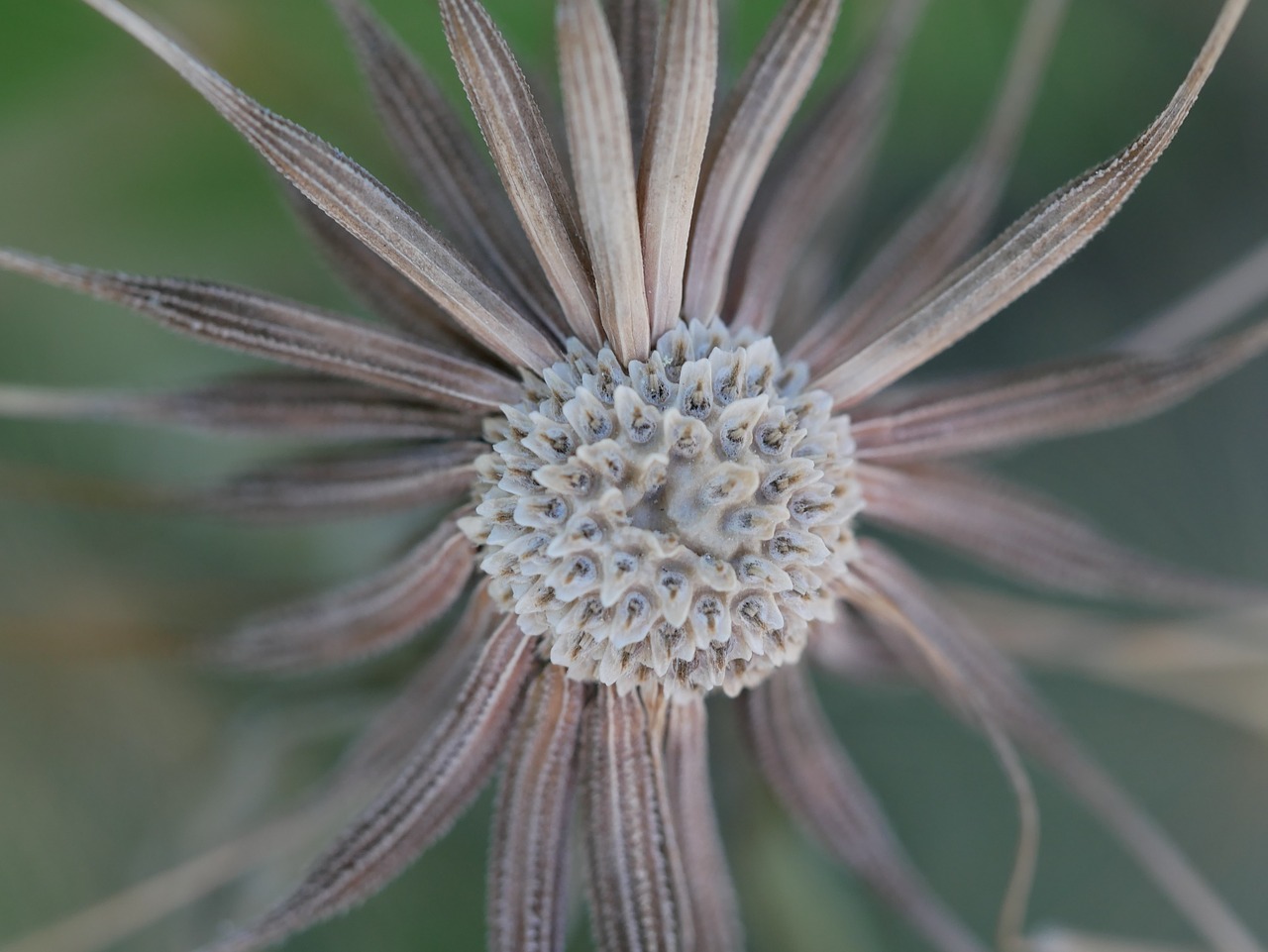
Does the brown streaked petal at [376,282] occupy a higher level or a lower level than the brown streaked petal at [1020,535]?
higher

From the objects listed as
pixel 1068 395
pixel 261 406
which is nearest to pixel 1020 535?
pixel 1068 395

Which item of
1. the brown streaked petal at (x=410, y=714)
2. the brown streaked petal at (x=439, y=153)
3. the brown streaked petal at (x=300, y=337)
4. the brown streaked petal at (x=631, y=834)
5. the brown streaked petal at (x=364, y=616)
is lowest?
the brown streaked petal at (x=631, y=834)

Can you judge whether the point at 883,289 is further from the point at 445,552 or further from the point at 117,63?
the point at 117,63

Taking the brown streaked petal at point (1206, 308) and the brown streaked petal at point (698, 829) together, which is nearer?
the brown streaked petal at point (698, 829)

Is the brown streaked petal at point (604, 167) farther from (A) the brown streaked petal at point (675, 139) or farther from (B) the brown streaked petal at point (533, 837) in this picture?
(B) the brown streaked petal at point (533, 837)

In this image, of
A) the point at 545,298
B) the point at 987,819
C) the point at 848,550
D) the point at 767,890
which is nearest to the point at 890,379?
the point at 848,550

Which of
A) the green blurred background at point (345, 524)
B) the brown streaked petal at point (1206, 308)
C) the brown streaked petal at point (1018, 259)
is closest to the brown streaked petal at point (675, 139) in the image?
the brown streaked petal at point (1018, 259)

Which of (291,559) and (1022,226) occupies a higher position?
(291,559)
